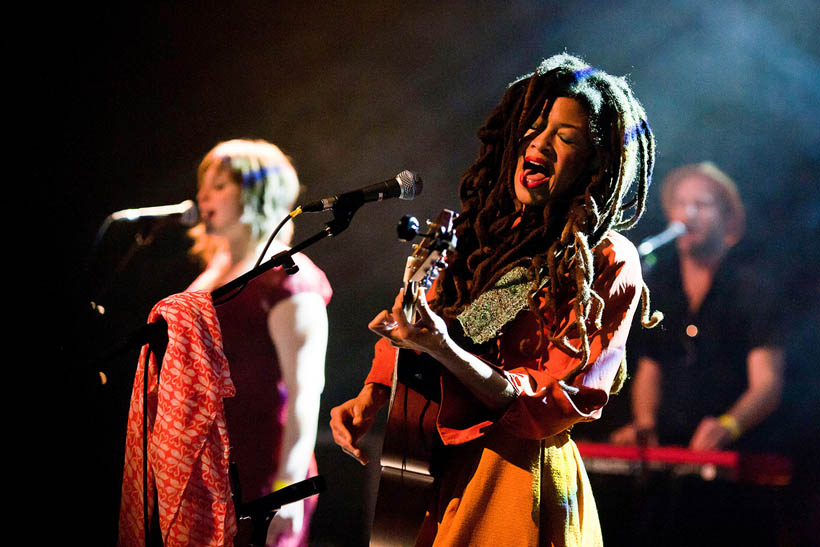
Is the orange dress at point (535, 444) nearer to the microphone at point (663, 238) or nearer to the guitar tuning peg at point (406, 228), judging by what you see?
the guitar tuning peg at point (406, 228)

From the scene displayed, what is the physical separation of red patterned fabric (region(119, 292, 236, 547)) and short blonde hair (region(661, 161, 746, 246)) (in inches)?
81.5

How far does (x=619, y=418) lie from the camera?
10.5ft

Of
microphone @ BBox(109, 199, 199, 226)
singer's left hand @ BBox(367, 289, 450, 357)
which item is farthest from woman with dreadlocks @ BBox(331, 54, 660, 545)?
microphone @ BBox(109, 199, 199, 226)

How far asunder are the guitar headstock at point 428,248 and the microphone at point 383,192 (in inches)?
14.3

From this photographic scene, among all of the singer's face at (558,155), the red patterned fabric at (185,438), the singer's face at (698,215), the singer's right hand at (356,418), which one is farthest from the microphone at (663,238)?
the red patterned fabric at (185,438)

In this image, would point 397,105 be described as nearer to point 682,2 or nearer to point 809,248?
point 682,2

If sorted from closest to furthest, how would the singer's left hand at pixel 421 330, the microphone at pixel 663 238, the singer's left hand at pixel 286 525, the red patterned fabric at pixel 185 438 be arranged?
the singer's left hand at pixel 421 330
the red patterned fabric at pixel 185 438
the singer's left hand at pixel 286 525
the microphone at pixel 663 238

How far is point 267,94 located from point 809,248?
2585 millimetres

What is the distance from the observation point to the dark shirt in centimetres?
316

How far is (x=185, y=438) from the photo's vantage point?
231 centimetres

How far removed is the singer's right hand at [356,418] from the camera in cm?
198

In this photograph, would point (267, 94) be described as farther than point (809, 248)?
Yes

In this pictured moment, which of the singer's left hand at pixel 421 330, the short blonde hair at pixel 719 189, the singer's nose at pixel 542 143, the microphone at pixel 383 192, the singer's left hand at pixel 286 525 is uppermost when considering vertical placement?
the short blonde hair at pixel 719 189

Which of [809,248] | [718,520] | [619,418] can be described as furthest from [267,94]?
[718,520]
